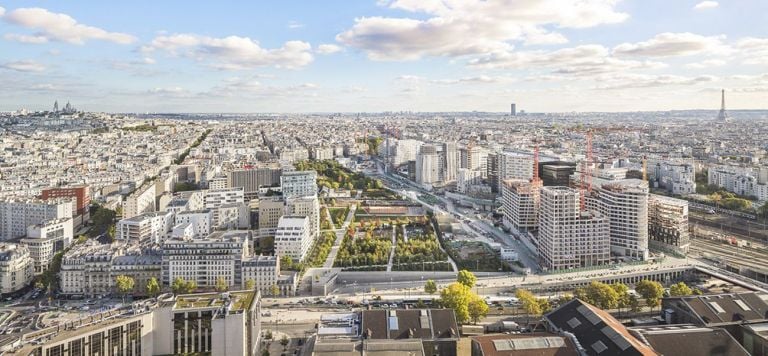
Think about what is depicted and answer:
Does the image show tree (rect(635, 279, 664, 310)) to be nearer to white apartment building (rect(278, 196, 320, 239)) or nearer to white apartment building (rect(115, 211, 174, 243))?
white apartment building (rect(278, 196, 320, 239))

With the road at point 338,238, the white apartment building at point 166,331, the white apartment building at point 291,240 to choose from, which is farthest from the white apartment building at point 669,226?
the white apartment building at point 166,331

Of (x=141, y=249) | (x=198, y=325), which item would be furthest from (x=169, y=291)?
(x=198, y=325)

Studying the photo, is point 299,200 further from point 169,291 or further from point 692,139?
point 692,139

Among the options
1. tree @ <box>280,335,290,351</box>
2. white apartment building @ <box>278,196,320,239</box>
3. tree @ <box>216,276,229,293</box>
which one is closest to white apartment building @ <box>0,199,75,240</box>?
white apartment building @ <box>278,196,320,239</box>

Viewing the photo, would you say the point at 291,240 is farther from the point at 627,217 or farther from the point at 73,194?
the point at 73,194

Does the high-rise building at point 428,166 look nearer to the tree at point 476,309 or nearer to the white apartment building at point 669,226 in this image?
the white apartment building at point 669,226

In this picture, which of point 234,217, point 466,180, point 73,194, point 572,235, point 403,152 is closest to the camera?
point 572,235

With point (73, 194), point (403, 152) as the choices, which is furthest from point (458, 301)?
point (403, 152)
